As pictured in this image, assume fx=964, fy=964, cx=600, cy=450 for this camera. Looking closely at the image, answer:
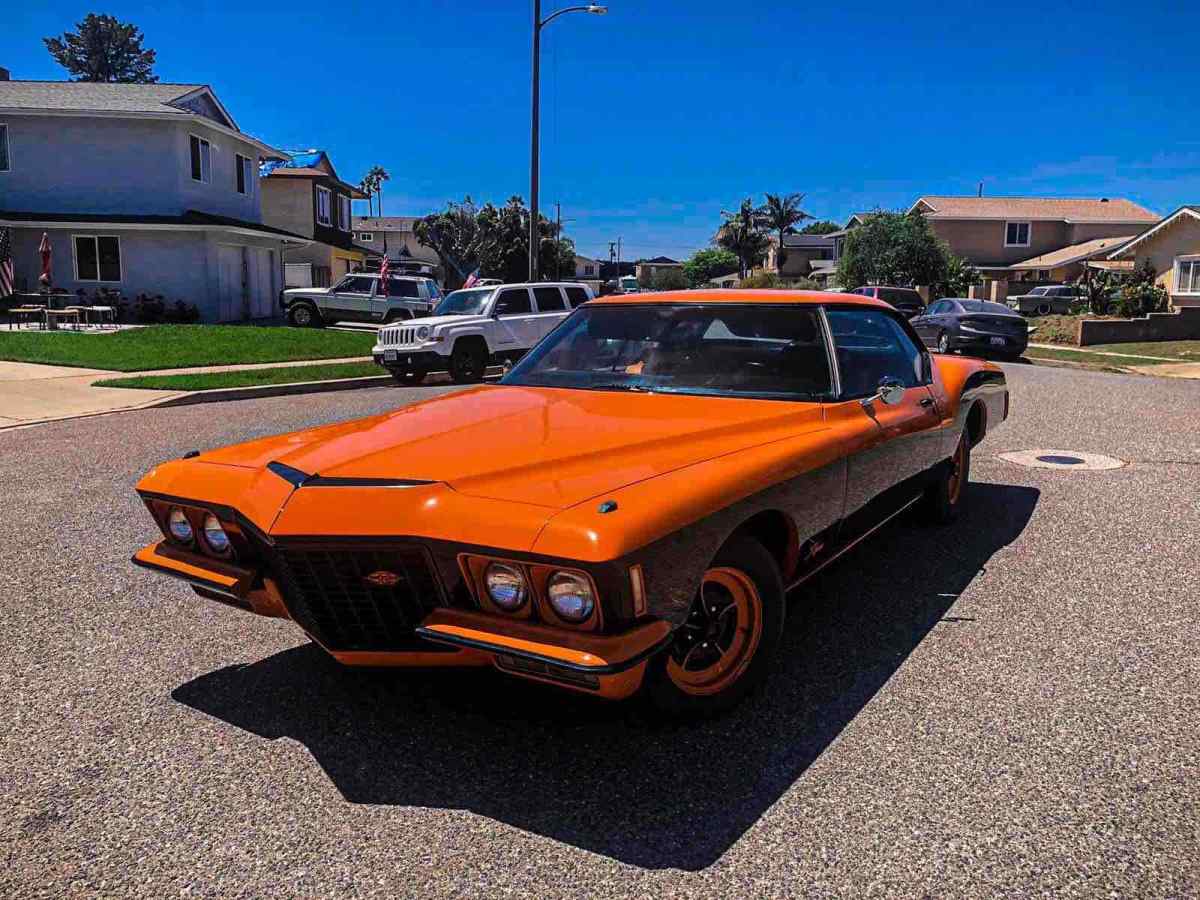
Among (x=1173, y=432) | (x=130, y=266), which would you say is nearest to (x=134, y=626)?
(x=1173, y=432)

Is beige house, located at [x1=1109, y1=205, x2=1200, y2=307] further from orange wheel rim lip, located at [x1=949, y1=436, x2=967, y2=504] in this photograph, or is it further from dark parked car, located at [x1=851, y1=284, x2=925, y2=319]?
orange wheel rim lip, located at [x1=949, y1=436, x2=967, y2=504]

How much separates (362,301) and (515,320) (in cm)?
1245

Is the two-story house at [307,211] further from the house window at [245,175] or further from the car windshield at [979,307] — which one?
the car windshield at [979,307]

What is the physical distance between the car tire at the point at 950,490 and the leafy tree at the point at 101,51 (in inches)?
3567

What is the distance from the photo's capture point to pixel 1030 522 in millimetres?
6184

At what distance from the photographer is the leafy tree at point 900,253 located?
156 ft

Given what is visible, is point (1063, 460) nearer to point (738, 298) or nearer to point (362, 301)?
point (738, 298)

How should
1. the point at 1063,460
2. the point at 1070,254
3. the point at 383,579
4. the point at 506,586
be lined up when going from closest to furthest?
1. the point at 506,586
2. the point at 383,579
3. the point at 1063,460
4. the point at 1070,254

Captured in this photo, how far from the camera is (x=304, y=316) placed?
27.7 metres

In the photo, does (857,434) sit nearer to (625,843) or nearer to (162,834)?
(625,843)

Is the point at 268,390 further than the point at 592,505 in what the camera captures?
Yes

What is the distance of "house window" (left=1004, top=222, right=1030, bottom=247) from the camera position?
196 ft

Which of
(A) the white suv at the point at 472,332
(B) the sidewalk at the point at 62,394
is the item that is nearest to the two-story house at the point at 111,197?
(B) the sidewalk at the point at 62,394

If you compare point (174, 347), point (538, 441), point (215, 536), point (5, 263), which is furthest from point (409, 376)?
point (5, 263)
